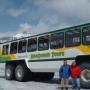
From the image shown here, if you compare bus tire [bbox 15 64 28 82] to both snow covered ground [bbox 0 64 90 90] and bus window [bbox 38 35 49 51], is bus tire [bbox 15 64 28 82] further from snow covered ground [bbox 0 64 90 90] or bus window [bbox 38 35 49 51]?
bus window [bbox 38 35 49 51]

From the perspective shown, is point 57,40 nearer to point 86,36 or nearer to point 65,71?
point 86,36

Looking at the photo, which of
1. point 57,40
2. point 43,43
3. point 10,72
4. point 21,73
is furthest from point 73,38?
point 10,72

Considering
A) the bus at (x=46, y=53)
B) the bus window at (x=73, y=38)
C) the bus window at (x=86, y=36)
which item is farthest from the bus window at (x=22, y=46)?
the bus window at (x=86, y=36)

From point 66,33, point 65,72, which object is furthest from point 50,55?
point 65,72

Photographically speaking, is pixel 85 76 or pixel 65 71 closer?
pixel 65 71

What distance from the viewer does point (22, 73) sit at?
22.3m

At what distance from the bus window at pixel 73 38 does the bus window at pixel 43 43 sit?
193cm

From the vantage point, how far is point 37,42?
2095cm

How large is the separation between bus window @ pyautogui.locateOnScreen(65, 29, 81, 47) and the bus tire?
4.87 m

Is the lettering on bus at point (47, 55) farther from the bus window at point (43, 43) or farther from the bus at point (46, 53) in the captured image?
the bus window at point (43, 43)

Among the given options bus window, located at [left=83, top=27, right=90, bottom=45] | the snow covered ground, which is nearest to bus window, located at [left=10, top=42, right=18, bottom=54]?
the snow covered ground

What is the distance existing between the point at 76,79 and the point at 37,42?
6.66m

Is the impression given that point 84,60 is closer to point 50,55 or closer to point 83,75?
point 83,75

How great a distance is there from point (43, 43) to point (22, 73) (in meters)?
2.97
